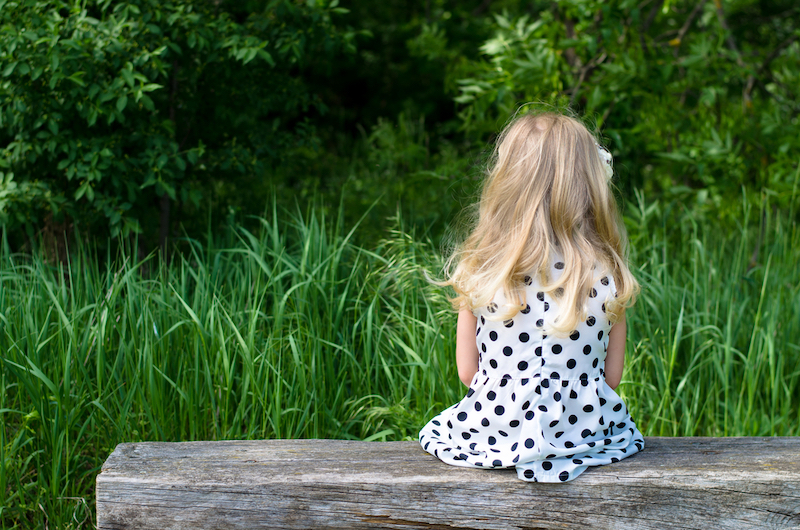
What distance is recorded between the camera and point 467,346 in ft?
5.68

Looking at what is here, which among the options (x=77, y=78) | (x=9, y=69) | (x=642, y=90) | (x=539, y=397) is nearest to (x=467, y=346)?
(x=539, y=397)

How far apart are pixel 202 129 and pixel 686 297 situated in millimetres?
2482

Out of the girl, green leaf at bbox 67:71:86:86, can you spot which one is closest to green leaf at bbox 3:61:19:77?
green leaf at bbox 67:71:86:86

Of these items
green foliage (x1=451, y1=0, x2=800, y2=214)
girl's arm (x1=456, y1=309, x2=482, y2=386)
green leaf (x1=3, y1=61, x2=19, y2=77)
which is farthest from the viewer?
green foliage (x1=451, y1=0, x2=800, y2=214)

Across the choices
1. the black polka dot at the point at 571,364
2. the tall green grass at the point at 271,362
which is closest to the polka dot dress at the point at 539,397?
the black polka dot at the point at 571,364

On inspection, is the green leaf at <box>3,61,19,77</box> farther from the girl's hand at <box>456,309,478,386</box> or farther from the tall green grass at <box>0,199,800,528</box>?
the girl's hand at <box>456,309,478,386</box>

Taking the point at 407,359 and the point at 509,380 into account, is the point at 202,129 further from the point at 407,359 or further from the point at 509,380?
the point at 509,380

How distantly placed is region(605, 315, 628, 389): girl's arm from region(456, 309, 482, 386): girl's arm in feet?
1.17

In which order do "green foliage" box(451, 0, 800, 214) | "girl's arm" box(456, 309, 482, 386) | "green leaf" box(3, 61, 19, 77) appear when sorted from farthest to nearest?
"green foliage" box(451, 0, 800, 214), "green leaf" box(3, 61, 19, 77), "girl's arm" box(456, 309, 482, 386)

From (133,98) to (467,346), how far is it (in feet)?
6.15

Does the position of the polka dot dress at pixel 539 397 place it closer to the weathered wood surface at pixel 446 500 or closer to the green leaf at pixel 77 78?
the weathered wood surface at pixel 446 500

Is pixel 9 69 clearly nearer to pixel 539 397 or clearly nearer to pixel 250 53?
pixel 250 53

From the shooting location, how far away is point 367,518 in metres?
1.56

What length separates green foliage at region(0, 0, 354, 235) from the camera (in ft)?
8.49
